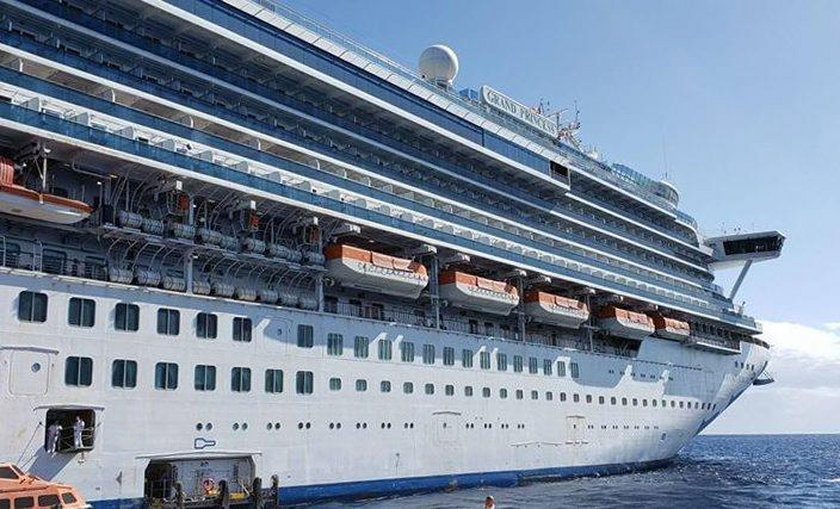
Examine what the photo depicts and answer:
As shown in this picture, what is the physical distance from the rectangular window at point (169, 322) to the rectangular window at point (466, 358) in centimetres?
1355

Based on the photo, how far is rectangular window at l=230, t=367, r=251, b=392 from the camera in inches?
967

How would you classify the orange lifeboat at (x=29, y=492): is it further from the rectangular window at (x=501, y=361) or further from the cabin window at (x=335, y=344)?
the rectangular window at (x=501, y=361)

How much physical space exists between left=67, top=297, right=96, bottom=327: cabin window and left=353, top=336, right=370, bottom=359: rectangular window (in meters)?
9.89

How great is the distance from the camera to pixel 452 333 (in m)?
33.0

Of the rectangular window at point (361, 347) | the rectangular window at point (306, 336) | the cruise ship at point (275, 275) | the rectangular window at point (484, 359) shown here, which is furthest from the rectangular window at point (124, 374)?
the rectangular window at point (484, 359)

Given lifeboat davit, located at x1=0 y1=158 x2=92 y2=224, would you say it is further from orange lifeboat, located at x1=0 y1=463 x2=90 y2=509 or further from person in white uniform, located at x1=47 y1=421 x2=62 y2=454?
orange lifeboat, located at x1=0 y1=463 x2=90 y2=509

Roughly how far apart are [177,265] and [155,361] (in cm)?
387

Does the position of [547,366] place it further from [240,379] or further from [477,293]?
[240,379]

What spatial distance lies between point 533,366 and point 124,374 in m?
20.6

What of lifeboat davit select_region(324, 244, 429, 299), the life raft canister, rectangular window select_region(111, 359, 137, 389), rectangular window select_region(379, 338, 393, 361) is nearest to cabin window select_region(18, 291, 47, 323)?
rectangular window select_region(111, 359, 137, 389)

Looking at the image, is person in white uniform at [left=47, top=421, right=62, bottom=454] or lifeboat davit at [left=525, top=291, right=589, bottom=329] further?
lifeboat davit at [left=525, top=291, right=589, bottom=329]

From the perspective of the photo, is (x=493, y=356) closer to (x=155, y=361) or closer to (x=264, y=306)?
(x=264, y=306)

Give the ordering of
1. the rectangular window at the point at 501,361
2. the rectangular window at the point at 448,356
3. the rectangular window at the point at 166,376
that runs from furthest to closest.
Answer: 1. the rectangular window at the point at 501,361
2. the rectangular window at the point at 448,356
3. the rectangular window at the point at 166,376

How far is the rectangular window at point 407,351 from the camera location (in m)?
30.6
